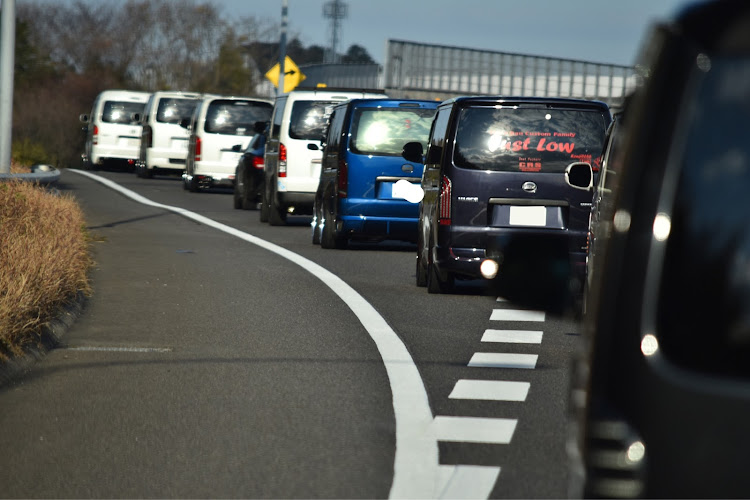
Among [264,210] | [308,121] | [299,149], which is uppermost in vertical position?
[308,121]

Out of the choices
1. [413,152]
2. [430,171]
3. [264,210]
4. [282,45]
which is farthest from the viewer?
[282,45]

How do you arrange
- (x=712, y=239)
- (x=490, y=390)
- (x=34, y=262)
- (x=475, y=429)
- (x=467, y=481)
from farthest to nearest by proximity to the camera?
(x=34, y=262) < (x=490, y=390) < (x=475, y=429) < (x=467, y=481) < (x=712, y=239)

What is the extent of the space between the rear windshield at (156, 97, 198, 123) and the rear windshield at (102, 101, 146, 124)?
17.1ft

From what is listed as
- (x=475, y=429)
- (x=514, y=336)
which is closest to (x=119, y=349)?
(x=514, y=336)

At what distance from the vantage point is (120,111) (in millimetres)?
38375

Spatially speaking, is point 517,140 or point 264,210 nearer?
point 517,140

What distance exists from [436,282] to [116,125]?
2804 centimetres

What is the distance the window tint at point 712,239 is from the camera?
238 cm

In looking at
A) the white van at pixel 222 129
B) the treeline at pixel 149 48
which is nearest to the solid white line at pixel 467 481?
the white van at pixel 222 129

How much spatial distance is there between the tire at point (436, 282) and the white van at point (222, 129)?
52.2ft

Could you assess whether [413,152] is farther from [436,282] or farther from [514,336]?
[514,336]

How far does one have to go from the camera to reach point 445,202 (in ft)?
37.7

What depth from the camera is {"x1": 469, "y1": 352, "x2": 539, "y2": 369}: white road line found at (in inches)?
326

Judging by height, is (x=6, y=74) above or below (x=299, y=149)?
above
